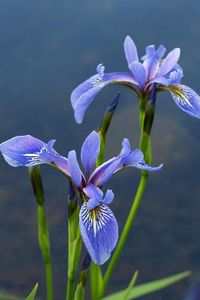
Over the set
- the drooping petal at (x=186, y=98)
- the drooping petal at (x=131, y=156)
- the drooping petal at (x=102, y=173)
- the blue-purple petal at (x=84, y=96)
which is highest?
the blue-purple petal at (x=84, y=96)

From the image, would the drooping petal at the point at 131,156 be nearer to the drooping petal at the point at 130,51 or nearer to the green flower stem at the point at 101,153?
the green flower stem at the point at 101,153

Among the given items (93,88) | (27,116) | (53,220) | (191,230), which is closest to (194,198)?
(191,230)

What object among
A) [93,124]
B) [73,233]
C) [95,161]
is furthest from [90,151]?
[93,124]

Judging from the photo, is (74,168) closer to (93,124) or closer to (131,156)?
(131,156)

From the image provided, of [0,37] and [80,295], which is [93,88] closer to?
[80,295]

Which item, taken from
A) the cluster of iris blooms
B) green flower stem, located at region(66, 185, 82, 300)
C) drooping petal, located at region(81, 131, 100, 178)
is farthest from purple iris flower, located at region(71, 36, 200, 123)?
green flower stem, located at region(66, 185, 82, 300)

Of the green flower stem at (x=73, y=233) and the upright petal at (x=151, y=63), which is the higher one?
the upright petal at (x=151, y=63)

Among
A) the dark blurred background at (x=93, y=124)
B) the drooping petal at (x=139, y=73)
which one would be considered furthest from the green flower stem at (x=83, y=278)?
the dark blurred background at (x=93, y=124)
